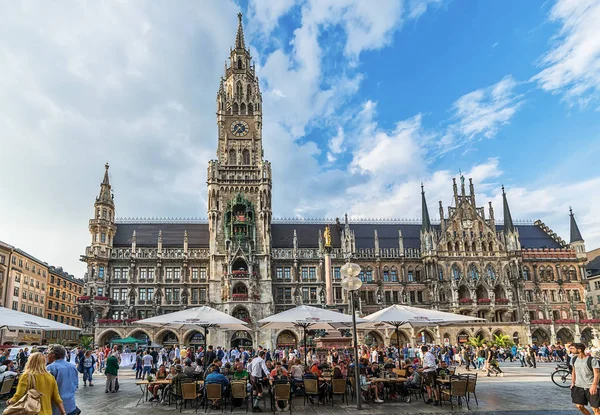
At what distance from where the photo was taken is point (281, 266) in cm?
6012

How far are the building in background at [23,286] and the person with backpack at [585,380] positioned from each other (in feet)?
211

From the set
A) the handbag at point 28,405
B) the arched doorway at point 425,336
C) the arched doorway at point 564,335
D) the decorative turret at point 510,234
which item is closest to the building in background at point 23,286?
the arched doorway at point 425,336

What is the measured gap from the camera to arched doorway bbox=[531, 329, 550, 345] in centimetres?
6069

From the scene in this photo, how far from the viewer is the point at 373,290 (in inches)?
2415

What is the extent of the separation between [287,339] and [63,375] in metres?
49.6

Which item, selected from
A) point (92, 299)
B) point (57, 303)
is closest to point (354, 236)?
point (92, 299)

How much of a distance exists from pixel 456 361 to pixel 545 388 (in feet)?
72.6

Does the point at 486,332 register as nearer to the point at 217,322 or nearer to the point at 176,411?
the point at 217,322

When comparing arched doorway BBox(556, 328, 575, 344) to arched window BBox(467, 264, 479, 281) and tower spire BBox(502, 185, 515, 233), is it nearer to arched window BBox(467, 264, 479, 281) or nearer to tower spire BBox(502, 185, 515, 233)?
arched window BBox(467, 264, 479, 281)

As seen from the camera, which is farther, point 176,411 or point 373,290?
point 373,290

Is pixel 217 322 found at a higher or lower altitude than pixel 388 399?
higher

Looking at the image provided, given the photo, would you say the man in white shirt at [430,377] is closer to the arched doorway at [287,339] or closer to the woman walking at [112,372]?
the woman walking at [112,372]

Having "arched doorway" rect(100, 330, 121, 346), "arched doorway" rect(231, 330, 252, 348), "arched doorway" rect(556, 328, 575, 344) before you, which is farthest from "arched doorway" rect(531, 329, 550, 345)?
"arched doorway" rect(100, 330, 121, 346)

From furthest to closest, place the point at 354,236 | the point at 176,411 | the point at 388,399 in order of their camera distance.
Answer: the point at 354,236
the point at 388,399
the point at 176,411
